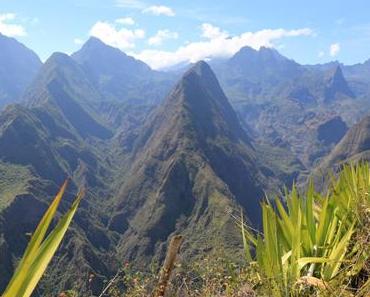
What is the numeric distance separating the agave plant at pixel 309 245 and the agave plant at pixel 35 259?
172cm

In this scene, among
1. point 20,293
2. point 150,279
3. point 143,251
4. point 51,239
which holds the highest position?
point 51,239

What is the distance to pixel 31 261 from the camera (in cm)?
238

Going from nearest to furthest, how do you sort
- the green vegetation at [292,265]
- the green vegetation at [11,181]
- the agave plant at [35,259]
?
the agave plant at [35,259] → the green vegetation at [292,265] → the green vegetation at [11,181]

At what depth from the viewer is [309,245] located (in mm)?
4770

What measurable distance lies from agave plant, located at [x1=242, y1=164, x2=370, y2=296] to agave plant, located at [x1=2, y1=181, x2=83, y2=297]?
1721 mm

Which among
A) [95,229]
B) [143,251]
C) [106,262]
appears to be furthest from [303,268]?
[95,229]

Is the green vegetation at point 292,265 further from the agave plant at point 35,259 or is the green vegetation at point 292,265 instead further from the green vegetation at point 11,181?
the green vegetation at point 11,181

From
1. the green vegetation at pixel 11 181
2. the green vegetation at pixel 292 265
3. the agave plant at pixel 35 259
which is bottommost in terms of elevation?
the green vegetation at pixel 11 181

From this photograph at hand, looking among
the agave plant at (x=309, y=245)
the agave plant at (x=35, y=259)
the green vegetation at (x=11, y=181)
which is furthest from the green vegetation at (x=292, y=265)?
the green vegetation at (x=11, y=181)

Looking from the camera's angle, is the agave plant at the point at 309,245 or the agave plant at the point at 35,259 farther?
the agave plant at the point at 309,245

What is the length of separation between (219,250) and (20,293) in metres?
2.44

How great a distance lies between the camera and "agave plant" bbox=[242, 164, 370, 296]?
397 cm

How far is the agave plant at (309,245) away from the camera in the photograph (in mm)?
3971

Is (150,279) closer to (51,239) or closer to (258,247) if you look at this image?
(258,247)
